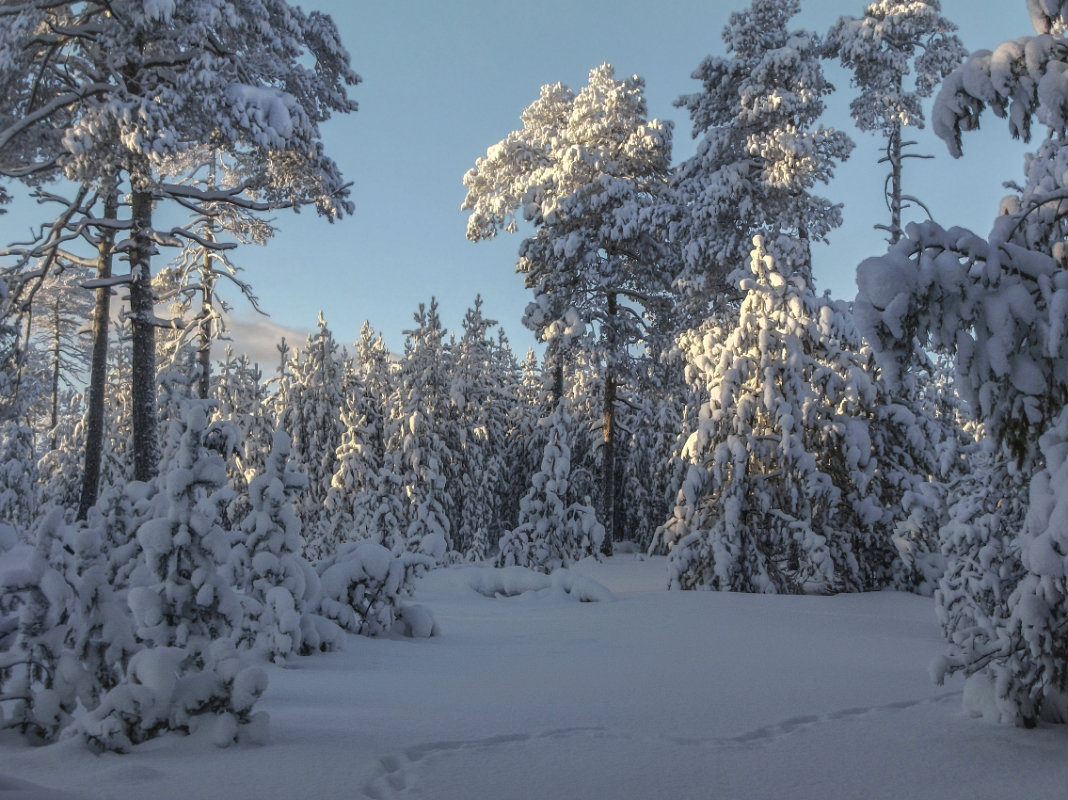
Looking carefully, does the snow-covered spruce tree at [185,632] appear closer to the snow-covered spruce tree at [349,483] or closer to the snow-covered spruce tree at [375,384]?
the snow-covered spruce tree at [349,483]

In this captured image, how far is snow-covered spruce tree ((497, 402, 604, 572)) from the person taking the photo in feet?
58.9

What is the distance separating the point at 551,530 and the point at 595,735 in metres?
14.3

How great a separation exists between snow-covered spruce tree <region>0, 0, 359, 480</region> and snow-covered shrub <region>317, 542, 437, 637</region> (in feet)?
17.0

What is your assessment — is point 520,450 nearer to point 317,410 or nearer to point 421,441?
point 421,441

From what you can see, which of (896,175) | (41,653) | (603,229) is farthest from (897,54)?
(41,653)

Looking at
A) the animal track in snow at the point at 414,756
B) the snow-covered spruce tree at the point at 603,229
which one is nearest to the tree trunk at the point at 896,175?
the snow-covered spruce tree at the point at 603,229

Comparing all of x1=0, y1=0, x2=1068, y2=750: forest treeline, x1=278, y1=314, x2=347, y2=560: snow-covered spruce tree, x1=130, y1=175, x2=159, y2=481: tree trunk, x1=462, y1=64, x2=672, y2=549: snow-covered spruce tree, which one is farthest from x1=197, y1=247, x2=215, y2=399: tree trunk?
x1=462, y1=64, x2=672, y2=549: snow-covered spruce tree

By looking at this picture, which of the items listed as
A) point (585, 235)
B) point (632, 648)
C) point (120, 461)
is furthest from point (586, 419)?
point (632, 648)

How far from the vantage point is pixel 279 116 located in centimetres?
1089

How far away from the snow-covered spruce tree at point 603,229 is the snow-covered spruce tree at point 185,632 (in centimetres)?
1554

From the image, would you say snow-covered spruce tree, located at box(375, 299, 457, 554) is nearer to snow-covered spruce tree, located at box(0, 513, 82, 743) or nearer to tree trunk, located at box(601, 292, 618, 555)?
tree trunk, located at box(601, 292, 618, 555)

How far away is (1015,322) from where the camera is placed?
3.29 m

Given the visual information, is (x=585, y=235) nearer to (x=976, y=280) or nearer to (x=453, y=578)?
(x=453, y=578)

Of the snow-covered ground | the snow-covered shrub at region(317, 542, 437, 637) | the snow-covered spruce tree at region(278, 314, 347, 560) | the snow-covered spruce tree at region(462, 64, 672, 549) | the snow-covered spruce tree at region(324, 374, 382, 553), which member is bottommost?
the snow-covered ground
